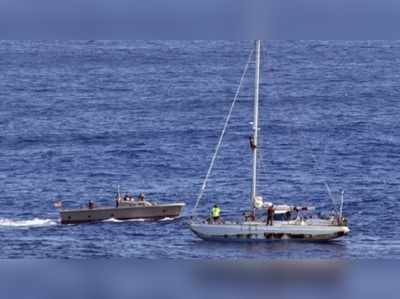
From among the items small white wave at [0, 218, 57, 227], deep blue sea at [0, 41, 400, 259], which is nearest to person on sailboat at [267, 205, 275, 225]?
deep blue sea at [0, 41, 400, 259]

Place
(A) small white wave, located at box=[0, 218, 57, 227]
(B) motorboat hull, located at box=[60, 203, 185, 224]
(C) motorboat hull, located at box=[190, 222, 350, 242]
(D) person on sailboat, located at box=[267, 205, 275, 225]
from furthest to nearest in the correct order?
(B) motorboat hull, located at box=[60, 203, 185, 224]
(A) small white wave, located at box=[0, 218, 57, 227]
(D) person on sailboat, located at box=[267, 205, 275, 225]
(C) motorboat hull, located at box=[190, 222, 350, 242]

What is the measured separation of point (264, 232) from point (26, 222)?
864cm

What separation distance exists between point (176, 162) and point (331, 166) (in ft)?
23.6

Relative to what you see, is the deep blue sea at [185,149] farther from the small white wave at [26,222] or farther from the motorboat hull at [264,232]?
the motorboat hull at [264,232]

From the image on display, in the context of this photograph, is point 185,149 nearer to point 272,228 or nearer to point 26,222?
point 26,222

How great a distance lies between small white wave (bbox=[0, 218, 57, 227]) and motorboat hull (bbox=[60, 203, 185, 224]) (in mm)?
957

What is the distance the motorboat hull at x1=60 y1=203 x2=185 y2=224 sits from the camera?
50562mm

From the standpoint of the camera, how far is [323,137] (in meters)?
75.7

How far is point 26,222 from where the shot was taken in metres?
49.4

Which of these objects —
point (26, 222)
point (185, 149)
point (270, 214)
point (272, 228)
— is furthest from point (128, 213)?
point (185, 149)

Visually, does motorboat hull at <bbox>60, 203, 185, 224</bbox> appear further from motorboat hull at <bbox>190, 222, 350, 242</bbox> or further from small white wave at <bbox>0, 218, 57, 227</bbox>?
motorboat hull at <bbox>190, 222, 350, 242</bbox>

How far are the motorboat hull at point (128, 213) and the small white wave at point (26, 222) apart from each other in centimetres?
96

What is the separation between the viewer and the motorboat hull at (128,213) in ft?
166

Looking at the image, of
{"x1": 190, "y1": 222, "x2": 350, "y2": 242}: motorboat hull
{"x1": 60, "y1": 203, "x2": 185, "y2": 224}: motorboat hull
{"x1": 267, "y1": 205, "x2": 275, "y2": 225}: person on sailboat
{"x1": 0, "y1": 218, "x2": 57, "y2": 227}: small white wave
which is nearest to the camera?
{"x1": 190, "y1": 222, "x2": 350, "y2": 242}: motorboat hull
